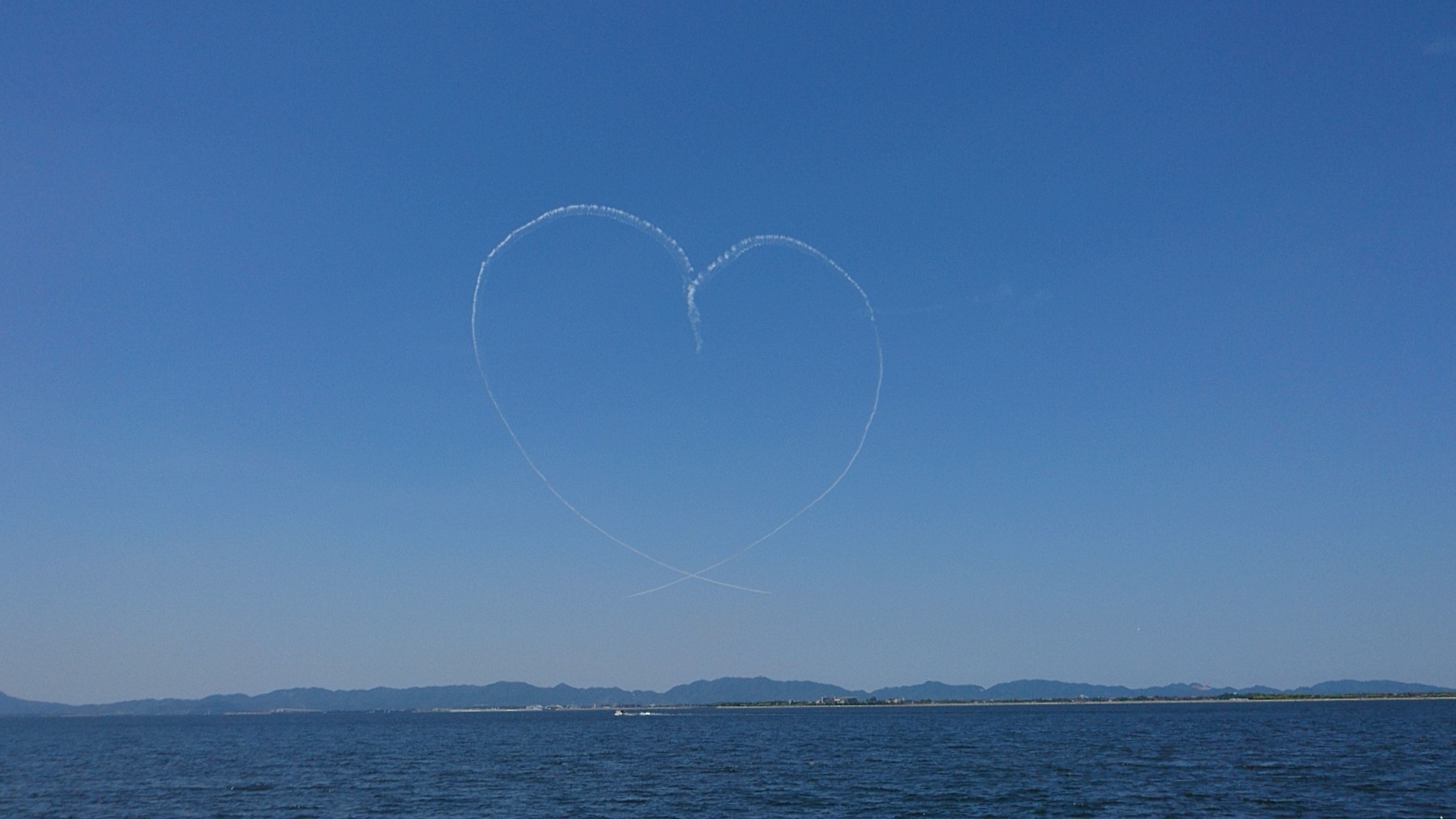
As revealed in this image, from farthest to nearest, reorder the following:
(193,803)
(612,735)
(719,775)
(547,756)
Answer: (612,735), (547,756), (719,775), (193,803)

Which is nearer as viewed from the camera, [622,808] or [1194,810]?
[1194,810]

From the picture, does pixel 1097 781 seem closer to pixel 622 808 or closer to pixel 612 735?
pixel 622 808

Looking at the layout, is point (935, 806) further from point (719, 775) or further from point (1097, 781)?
point (719, 775)

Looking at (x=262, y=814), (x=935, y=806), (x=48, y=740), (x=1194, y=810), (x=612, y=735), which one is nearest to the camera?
(x=1194, y=810)

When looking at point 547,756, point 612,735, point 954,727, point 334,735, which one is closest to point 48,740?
point 334,735

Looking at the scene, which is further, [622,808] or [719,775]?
[719,775]

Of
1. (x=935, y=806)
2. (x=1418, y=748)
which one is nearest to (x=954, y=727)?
(x=1418, y=748)
